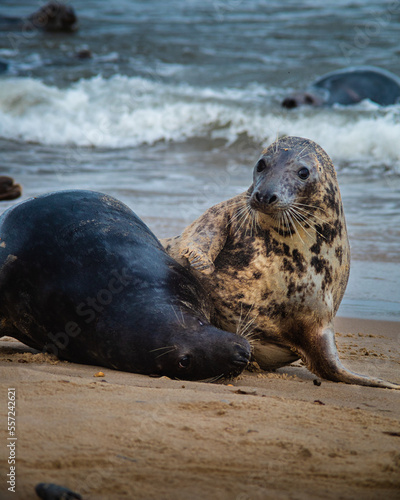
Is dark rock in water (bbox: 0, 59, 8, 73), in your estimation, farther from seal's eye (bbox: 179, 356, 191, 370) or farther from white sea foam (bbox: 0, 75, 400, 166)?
seal's eye (bbox: 179, 356, 191, 370)

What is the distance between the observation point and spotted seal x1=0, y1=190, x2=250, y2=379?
3.68m

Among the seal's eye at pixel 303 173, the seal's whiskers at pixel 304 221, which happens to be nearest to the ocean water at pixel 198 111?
the seal's whiskers at pixel 304 221

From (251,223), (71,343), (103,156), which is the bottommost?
(103,156)

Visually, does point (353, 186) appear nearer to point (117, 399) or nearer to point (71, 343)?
point (71, 343)

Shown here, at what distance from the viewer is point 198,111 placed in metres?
14.8

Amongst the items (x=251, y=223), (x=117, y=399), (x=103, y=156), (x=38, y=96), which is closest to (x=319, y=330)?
(x=251, y=223)

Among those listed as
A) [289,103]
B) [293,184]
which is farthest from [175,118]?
[293,184]

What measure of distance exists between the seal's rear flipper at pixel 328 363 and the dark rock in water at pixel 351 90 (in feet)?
36.0

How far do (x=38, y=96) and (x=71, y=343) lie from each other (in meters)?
13.3

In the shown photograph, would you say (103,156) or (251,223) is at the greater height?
(251,223)

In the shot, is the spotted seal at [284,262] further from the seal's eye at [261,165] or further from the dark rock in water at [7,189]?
the dark rock in water at [7,189]

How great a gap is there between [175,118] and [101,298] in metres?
11.3

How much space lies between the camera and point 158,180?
402 inches

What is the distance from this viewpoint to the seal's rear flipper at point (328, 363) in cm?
391
